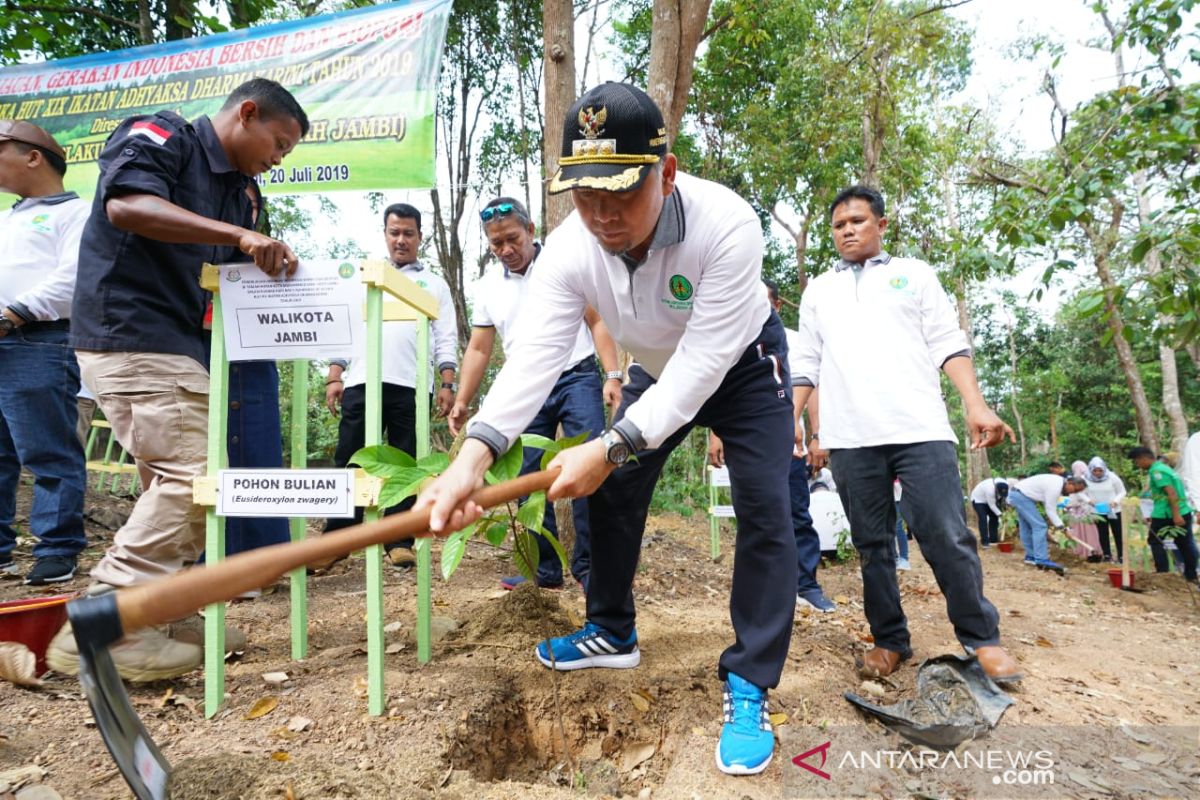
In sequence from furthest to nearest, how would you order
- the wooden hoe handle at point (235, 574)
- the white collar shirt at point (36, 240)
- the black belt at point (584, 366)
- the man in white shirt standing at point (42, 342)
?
the black belt at point (584, 366)
the white collar shirt at point (36, 240)
the man in white shirt standing at point (42, 342)
the wooden hoe handle at point (235, 574)

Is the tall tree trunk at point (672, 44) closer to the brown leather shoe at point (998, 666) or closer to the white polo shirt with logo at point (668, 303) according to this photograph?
the white polo shirt with logo at point (668, 303)

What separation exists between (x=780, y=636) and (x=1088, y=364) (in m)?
30.9

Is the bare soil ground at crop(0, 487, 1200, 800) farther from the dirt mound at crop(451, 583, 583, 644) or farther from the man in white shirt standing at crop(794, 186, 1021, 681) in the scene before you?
the man in white shirt standing at crop(794, 186, 1021, 681)

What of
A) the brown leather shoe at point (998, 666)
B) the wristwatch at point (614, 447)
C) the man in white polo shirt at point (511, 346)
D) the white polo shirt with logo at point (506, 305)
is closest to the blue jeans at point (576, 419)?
the man in white polo shirt at point (511, 346)

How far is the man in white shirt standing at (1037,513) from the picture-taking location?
8.78 m

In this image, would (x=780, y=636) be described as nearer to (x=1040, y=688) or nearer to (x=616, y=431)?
(x=616, y=431)

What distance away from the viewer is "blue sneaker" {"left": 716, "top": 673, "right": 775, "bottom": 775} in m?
1.99

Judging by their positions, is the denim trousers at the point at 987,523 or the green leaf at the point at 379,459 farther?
the denim trousers at the point at 987,523

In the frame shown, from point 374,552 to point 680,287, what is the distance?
126 centimetres

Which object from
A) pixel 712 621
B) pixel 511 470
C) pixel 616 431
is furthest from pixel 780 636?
pixel 712 621

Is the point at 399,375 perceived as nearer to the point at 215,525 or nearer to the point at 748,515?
the point at 215,525

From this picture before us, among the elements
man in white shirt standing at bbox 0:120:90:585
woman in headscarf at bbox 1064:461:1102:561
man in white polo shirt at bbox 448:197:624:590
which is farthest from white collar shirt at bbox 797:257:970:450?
woman in headscarf at bbox 1064:461:1102:561

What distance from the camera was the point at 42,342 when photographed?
354cm

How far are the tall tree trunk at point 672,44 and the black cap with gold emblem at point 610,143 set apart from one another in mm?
2404
